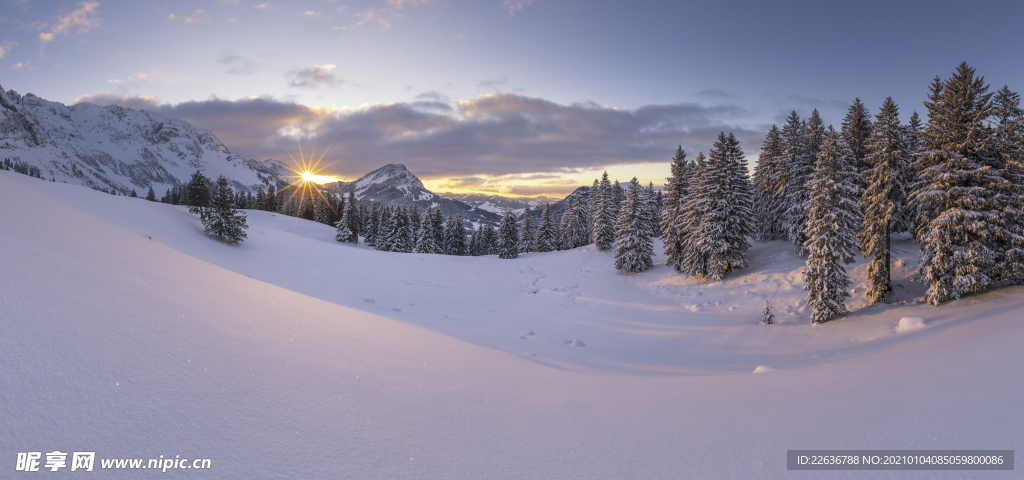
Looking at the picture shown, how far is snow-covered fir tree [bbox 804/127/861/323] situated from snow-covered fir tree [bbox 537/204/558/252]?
1627 inches

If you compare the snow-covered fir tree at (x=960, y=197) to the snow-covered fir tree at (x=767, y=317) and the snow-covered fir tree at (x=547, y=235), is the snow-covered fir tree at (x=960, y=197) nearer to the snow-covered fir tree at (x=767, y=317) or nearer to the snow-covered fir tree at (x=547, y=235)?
the snow-covered fir tree at (x=767, y=317)

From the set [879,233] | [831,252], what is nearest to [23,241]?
[831,252]

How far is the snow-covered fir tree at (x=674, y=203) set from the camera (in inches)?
1334

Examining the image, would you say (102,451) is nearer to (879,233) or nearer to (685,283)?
(879,233)

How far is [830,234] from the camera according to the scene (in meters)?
19.9

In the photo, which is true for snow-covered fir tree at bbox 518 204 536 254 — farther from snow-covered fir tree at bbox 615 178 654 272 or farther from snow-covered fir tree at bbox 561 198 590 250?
snow-covered fir tree at bbox 615 178 654 272

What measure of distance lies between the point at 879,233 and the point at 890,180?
3.26 metres

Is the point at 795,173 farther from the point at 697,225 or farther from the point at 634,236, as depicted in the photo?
the point at 634,236

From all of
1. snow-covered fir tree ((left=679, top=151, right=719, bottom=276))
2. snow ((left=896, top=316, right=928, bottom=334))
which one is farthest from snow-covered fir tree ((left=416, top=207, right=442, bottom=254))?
snow ((left=896, top=316, right=928, bottom=334))

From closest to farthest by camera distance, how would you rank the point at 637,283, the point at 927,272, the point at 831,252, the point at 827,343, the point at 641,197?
the point at 827,343
the point at 927,272
the point at 831,252
the point at 637,283
the point at 641,197

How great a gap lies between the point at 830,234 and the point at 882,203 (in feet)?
15.1

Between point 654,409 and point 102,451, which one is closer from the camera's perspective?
point 102,451

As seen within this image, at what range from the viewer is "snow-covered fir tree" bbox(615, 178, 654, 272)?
118 feet

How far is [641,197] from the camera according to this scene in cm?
3847
